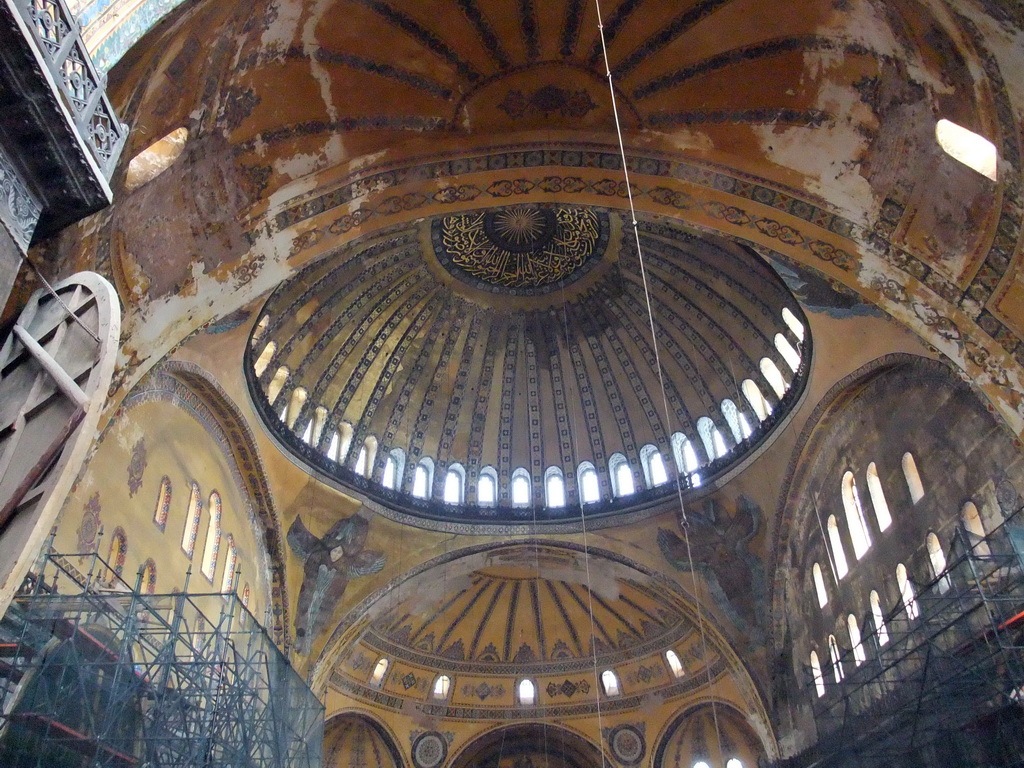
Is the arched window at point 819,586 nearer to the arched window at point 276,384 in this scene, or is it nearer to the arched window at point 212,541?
the arched window at point 276,384

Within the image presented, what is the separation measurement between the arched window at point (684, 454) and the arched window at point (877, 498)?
447cm

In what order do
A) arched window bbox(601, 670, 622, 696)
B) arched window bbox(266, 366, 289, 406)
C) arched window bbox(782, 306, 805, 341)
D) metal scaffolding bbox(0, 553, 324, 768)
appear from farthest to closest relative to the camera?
arched window bbox(601, 670, 622, 696)
arched window bbox(266, 366, 289, 406)
arched window bbox(782, 306, 805, 341)
metal scaffolding bbox(0, 553, 324, 768)

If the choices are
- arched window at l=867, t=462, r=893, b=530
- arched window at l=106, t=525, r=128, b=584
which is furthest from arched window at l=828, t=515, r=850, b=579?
arched window at l=106, t=525, r=128, b=584

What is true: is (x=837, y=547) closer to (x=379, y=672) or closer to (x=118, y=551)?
(x=379, y=672)

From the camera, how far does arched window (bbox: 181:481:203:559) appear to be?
1294cm

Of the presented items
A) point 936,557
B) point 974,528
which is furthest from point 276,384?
point 974,528

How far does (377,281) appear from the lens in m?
16.8

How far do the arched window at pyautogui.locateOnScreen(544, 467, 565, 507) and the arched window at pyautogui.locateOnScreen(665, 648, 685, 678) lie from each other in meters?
4.52

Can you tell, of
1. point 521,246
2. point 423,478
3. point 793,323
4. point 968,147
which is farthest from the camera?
point 423,478

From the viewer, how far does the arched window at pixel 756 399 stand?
53.5 feet

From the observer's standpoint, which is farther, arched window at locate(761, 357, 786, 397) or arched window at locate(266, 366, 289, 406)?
arched window at locate(761, 357, 786, 397)

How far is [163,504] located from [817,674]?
11952 mm

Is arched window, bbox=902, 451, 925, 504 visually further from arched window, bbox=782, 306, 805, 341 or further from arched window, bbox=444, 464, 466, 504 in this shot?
arched window, bbox=444, 464, 466, 504

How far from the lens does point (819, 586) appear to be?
15.4 m
